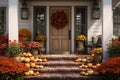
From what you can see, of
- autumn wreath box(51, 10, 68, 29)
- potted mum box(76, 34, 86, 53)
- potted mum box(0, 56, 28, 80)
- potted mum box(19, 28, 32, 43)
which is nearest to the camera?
potted mum box(0, 56, 28, 80)

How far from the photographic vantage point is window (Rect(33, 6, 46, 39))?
615 inches

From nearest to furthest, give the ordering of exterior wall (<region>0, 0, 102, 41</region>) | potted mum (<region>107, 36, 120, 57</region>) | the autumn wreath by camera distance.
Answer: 1. potted mum (<region>107, 36, 120, 57</region>)
2. exterior wall (<region>0, 0, 102, 41</region>)
3. the autumn wreath

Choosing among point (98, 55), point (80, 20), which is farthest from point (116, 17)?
point (98, 55)

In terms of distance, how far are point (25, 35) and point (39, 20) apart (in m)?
1.26

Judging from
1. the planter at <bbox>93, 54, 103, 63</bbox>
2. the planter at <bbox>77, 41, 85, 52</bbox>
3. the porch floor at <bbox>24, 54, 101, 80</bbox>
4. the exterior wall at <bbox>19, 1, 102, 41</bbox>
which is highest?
the exterior wall at <bbox>19, 1, 102, 41</bbox>

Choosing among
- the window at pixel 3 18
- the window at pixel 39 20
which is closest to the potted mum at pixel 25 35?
the window at pixel 39 20

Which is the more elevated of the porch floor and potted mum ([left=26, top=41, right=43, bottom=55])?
potted mum ([left=26, top=41, right=43, bottom=55])

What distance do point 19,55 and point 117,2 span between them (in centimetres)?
594

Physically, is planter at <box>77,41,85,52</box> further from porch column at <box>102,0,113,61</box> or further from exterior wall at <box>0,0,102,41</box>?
porch column at <box>102,0,113,61</box>

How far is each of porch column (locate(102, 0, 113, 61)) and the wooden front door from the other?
11.6 feet

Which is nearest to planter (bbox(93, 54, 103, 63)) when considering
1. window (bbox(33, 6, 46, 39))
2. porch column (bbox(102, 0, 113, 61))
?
porch column (bbox(102, 0, 113, 61))

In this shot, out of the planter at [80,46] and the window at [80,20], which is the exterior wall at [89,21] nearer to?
the window at [80,20]

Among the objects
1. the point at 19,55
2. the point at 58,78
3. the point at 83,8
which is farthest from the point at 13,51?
the point at 83,8

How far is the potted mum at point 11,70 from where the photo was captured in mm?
10500
